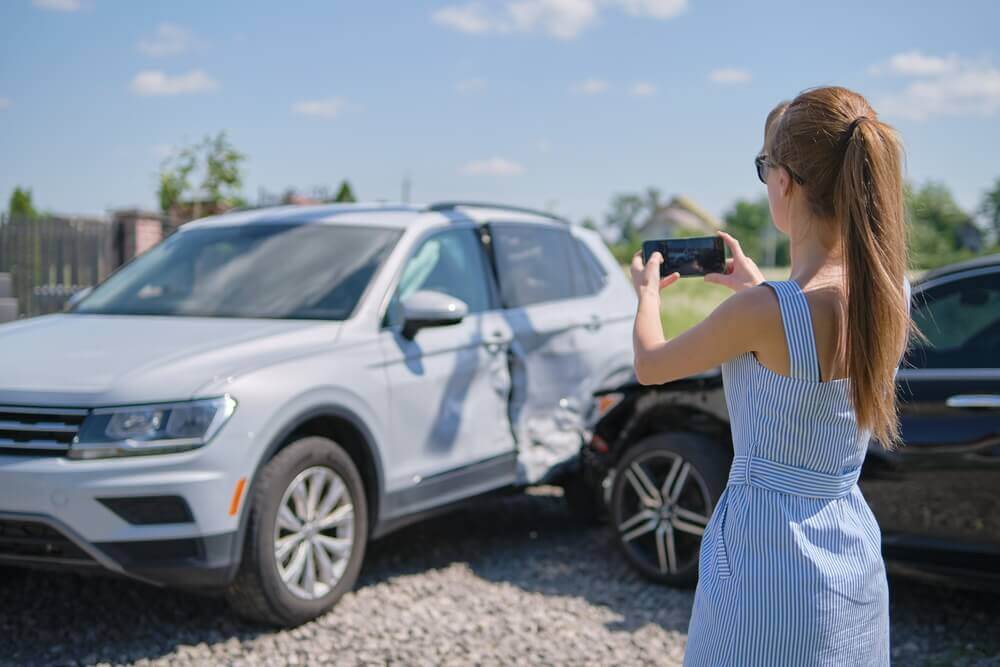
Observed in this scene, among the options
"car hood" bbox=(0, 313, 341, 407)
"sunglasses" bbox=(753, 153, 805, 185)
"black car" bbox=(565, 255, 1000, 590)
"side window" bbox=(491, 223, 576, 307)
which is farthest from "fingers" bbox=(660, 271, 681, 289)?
"side window" bbox=(491, 223, 576, 307)

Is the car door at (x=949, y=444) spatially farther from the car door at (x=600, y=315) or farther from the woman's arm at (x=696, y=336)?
the woman's arm at (x=696, y=336)

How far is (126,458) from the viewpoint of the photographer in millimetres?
3900

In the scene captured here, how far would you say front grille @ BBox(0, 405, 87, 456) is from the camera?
3949 mm

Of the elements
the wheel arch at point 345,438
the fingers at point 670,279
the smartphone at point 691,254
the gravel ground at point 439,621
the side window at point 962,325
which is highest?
the smartphone at point 691,254

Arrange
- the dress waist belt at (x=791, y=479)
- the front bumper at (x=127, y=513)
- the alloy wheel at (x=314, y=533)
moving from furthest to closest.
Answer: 1. the alloy wheel at (x=314, y=533)
2. the front bumper at (x=127, y=513)
3. the dress waist belt at (x=791, y=479)

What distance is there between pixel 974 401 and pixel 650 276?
259 centimetres

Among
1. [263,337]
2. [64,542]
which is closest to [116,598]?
[64,542]

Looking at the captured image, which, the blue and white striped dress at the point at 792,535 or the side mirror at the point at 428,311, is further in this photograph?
the side mirror at the point at 428,311

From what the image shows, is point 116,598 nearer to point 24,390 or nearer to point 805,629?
point 24,390

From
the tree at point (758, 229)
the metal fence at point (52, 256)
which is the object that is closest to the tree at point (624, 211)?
the tree at point (758, 229)

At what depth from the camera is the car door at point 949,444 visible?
421 cm

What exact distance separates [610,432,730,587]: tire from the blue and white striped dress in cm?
288

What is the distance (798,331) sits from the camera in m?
1.96

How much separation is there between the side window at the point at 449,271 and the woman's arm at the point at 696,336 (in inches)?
119
